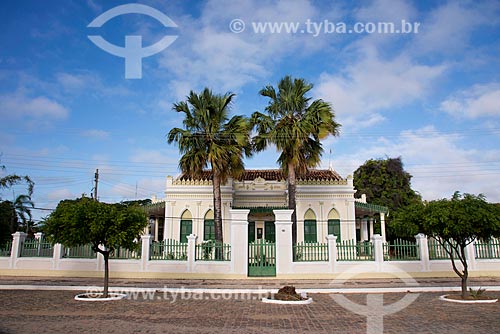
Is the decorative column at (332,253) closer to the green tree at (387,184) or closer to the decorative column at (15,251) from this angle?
the decorative column at (15,251)

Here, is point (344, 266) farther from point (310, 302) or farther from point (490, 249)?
point (490, 249)

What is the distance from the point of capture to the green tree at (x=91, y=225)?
35.7 ft

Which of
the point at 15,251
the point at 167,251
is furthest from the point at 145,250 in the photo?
the point at 15,251

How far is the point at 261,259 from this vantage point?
15.5 m

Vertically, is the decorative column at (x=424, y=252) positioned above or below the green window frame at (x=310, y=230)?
below

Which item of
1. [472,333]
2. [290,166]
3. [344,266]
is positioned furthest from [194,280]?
[472,333]

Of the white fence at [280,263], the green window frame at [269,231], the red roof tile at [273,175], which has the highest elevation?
the red roof tile at [273,175]

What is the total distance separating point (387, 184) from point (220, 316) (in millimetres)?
29361

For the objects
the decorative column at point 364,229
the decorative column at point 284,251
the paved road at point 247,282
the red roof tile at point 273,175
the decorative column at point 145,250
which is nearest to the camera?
the paved road at point 247,282

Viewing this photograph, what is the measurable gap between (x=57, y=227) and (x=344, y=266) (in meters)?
10.5

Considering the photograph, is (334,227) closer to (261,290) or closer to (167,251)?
(167,251)

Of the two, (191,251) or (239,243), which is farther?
(191,251)

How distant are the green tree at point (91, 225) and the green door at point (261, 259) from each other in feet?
18.3

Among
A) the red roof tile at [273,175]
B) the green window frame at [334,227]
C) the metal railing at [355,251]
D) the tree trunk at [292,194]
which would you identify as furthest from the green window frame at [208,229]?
the metal railing at [355,251]
